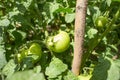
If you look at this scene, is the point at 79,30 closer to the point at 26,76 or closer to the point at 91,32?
the point at 26,76

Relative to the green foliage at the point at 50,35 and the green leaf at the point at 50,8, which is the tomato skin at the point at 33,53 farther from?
the green leaf at the point at 50,8

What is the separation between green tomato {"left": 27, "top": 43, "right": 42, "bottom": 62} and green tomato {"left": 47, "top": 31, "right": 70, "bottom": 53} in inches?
3.1

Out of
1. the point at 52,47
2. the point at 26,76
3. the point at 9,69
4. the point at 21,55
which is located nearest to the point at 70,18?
the point at 52,47

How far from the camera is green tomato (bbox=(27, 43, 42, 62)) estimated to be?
1.74 metres

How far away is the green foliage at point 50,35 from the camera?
1.64 metres

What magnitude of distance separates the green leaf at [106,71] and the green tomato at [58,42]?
22 cm

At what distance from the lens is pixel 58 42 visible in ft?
5.78

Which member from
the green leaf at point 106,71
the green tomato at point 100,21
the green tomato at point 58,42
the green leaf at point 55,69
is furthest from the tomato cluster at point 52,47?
the green tomato at point 100,21

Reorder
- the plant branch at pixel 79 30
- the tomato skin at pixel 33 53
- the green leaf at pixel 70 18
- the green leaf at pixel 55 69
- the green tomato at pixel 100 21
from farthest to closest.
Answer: the green tomato at pixel 100 21 < the green leaf at pixel 70 18 < the tomato skin at pixel 33 53 < the green leaf at pixel 55 69 < the plant branch at pixel 79 30

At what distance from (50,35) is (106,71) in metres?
0.51

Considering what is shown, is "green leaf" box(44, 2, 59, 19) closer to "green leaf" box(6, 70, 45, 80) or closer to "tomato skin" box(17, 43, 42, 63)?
Answer: "tomato skin" box(17, 43, 42, 63)

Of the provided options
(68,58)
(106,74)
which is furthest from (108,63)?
(68,58)

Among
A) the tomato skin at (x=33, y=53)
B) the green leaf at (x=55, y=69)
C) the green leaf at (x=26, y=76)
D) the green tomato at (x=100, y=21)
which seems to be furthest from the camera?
the green tomato at (x=100, y=21)

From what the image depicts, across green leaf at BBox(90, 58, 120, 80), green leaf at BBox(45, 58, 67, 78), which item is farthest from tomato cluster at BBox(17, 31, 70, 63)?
green leaf at BBox(90, 58, 120, 80)
